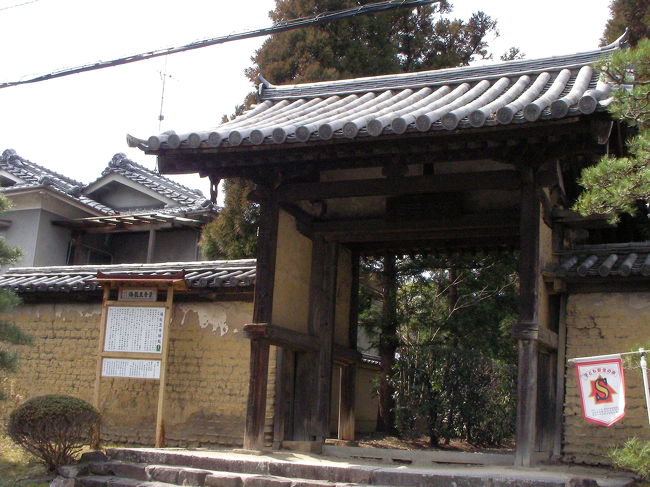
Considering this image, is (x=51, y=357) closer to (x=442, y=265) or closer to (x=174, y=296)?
(x=174, y=296)

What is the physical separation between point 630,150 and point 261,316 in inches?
190

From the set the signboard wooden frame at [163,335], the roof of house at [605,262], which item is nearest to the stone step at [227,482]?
the signboard wooden frame at [163,335]

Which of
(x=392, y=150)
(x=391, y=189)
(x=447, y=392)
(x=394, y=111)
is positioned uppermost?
(x=394, y=111)

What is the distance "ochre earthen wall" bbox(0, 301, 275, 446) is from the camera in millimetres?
11141

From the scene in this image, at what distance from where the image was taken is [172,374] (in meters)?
11.6

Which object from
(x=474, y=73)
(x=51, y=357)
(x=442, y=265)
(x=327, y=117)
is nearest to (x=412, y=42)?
(x=442, y=265)

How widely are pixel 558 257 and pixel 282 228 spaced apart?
11.8 feet

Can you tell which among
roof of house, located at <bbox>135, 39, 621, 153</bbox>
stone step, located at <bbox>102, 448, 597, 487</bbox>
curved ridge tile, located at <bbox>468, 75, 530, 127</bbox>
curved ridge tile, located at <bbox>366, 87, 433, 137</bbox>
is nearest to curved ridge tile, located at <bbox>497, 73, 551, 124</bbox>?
roof of house, located at <bbox>135, 39, 621, 153</bbox>

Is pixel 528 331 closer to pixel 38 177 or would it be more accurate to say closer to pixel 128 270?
pixel 128 270

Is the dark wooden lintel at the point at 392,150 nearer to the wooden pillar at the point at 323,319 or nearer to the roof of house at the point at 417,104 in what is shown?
the roof of house at the point at 417,104

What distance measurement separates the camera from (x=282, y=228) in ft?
34.1

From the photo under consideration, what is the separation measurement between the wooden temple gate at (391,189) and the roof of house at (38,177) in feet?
32.1

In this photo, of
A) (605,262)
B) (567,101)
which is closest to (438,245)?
(605,262)

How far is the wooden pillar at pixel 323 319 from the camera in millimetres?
10836
